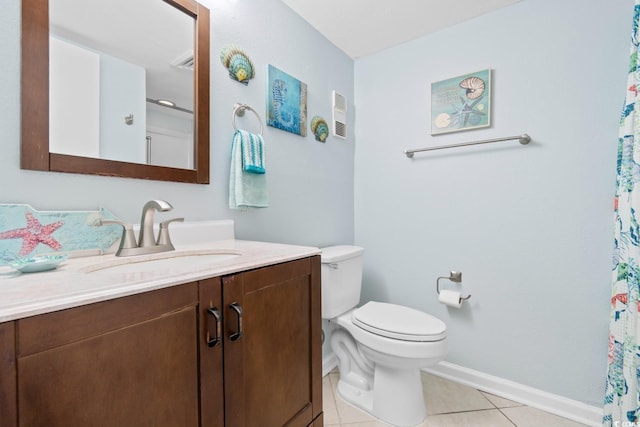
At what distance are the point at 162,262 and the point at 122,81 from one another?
0.65 meters

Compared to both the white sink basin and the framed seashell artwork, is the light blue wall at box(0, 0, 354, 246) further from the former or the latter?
the framed seashell artwork

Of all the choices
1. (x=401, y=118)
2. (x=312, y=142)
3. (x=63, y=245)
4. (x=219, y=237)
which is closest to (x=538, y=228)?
(x=401, y=118)

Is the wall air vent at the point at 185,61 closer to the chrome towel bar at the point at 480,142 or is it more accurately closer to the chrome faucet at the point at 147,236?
the chrome faucet at the point at 147,236

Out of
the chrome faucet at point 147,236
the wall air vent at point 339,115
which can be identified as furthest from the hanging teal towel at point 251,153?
the wall air vent at point 339,115

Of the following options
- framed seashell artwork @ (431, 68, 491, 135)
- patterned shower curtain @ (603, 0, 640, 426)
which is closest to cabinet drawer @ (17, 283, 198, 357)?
patterned shower curtain @ (603, 0, 640, 426)

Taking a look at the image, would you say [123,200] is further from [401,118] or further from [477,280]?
[477,280]

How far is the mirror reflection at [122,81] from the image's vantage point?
860mm

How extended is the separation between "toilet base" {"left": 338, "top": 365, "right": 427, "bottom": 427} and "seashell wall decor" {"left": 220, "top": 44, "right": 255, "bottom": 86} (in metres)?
1.58

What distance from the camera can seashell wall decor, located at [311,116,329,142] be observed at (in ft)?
5.86

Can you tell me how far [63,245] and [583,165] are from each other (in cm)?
219

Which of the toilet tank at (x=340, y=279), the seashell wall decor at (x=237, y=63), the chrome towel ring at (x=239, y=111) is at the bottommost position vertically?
the toilet tank at (x=340, y=279)

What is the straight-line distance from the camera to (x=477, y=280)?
5.60ft

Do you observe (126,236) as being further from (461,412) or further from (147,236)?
(461,412)

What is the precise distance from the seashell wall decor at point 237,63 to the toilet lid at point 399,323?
1321mm
